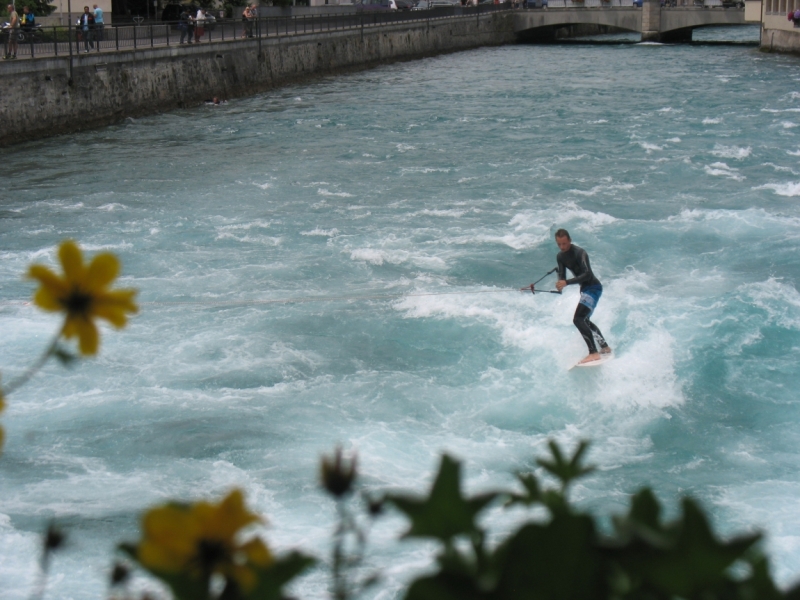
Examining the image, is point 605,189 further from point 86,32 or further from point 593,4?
point 593,4

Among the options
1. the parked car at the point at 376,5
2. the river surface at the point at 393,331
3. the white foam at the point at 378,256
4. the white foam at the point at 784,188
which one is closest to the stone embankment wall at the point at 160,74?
the river surface at the point at 393,331

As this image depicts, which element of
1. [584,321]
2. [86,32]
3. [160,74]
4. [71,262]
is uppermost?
[86,32]

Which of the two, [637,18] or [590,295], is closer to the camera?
[590,295]

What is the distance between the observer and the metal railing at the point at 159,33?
101 ft

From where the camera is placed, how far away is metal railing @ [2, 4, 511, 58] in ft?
101

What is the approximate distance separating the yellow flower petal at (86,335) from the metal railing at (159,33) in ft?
100

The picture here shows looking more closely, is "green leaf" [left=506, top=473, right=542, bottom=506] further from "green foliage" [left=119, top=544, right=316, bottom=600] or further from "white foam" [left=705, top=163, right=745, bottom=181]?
"white foam" [left=705, top=163, right=745, bottom=181]

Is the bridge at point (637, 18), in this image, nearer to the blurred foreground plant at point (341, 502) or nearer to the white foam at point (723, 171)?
the white foam at point (723, 171)

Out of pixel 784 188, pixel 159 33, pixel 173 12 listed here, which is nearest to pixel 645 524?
pixel 784 188

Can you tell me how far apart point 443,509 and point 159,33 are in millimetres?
38187

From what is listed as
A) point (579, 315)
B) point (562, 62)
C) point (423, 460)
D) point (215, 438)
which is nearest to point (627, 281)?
point (579, 315)

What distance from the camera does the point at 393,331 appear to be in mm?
13609

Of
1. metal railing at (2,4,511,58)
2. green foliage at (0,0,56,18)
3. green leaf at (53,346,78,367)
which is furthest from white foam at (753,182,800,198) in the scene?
green foliage at (0,0,56,18)

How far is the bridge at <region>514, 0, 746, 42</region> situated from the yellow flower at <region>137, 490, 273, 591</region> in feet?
216
